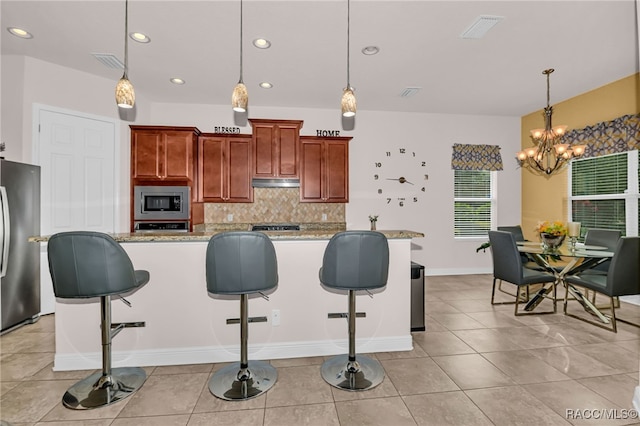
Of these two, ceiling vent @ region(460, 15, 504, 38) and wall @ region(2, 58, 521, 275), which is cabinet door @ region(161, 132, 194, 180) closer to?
wall @ region(2, 58, 521, 275)

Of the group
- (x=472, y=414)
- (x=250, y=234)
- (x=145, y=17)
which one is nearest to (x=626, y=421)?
(x=472, y=414)

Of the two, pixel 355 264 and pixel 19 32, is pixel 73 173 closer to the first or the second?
pixel 19 32

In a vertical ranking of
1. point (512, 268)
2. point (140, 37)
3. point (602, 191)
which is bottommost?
point (512, 268)

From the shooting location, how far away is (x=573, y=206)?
4.92 metres

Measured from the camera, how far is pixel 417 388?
6.95ft

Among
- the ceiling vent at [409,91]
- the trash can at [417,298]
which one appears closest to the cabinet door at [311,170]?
the ceiling vent at [409,91]

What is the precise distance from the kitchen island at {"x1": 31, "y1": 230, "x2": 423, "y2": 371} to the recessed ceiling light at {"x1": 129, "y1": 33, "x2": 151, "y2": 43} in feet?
6.84

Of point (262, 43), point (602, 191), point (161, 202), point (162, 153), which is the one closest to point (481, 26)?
point (262, 43)

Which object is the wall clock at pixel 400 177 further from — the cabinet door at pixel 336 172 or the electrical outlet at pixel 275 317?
the electrical outlet at pixel 275 317

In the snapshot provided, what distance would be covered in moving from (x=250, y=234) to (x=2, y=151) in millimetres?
3536

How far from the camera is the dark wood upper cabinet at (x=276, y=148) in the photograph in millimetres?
4836

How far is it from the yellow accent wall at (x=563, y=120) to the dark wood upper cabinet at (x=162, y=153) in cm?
591

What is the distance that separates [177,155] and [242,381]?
3.47 m

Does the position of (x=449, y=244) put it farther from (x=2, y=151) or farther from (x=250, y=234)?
(x=2, y=151)
